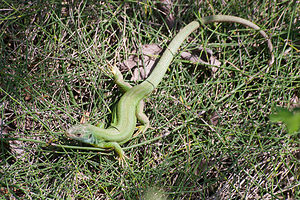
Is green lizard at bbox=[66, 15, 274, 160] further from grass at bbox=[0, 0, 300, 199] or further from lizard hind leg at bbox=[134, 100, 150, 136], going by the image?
grass at bbox=[0, 0, 300, 199]

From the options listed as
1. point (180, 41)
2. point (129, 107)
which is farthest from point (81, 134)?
point (180, 41)

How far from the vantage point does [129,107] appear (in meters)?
3.87

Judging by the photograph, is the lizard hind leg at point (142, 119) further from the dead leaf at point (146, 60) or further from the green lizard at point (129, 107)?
the dead leaf at point (146, 60)

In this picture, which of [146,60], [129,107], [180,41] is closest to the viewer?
[129,107]

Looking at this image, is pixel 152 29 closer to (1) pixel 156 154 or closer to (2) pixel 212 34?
(2) pixel 212 34

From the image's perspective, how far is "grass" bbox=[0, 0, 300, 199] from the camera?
393cm

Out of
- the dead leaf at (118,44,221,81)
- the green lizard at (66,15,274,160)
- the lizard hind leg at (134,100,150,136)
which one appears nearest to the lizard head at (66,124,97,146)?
the green lizard at (66,15,274,160)

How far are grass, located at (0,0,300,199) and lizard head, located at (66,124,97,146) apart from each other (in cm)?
37

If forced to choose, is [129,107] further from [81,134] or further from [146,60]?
[146,60]

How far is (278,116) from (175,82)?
3010 mm

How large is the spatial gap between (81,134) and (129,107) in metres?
0.76

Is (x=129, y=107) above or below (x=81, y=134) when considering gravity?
above

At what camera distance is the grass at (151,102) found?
393cm

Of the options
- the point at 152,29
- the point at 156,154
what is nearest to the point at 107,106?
the point at 156,154
